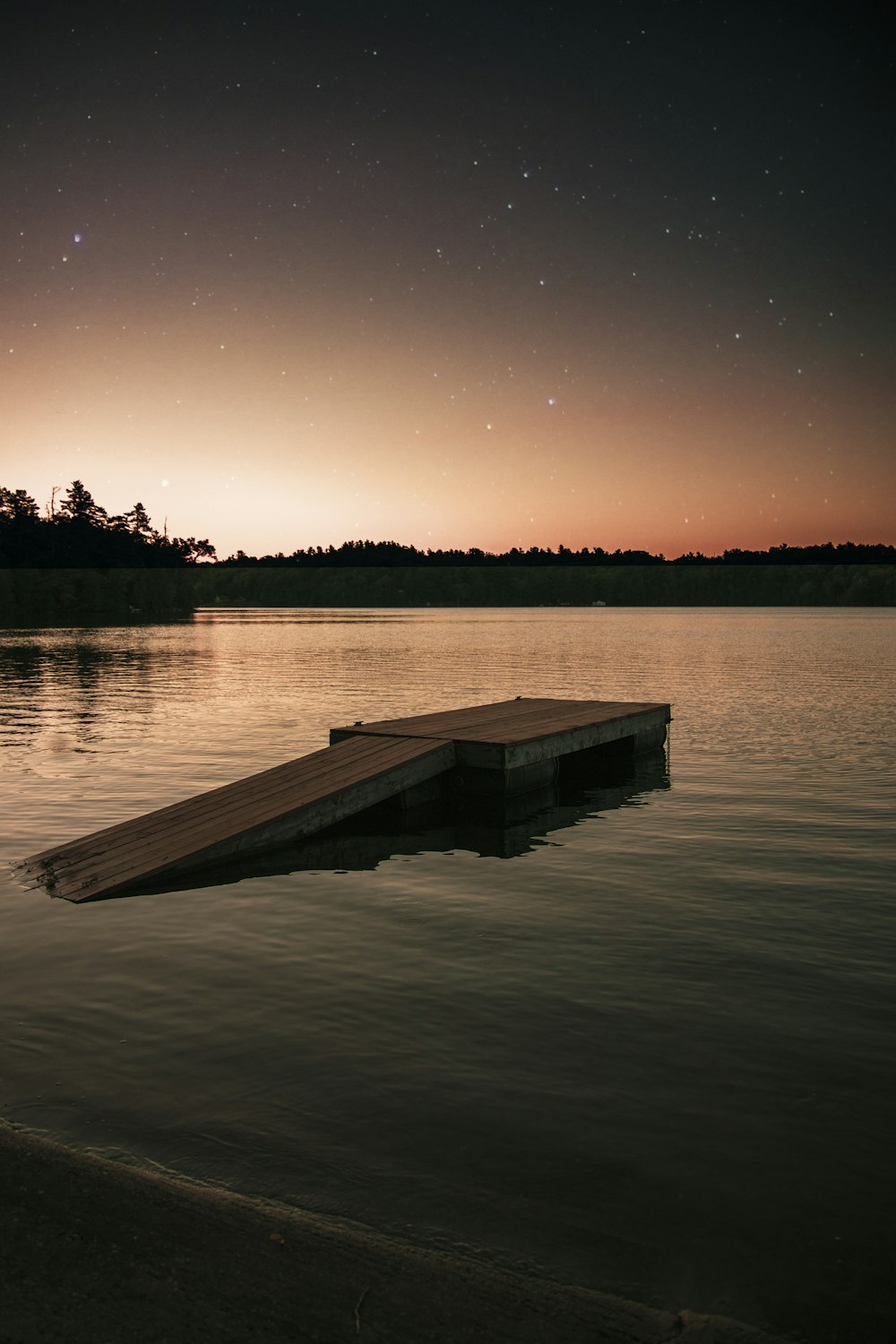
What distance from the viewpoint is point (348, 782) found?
37.4 ft

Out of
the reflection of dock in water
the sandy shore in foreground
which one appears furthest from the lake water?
the sandy shore in foreground

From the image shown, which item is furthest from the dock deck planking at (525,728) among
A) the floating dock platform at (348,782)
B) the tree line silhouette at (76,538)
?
the tree line silhouette at (76,538)

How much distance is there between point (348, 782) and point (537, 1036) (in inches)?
235

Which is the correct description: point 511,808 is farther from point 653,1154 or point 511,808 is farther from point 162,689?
point 162,689

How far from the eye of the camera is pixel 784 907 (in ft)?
27.5

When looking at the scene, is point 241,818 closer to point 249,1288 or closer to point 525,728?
point 525,728

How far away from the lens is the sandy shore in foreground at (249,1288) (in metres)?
3.00

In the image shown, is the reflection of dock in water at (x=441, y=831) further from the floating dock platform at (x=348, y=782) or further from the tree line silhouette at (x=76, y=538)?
the tree line silhouette at (x=76, y=538)

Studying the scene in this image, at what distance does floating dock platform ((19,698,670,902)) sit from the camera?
9422 millimetres

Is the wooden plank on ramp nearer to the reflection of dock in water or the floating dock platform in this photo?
the floating dock platform

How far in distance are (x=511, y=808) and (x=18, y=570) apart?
10828 centimetres

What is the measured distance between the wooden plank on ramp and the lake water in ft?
1.41

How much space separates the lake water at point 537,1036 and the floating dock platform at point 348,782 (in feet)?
1.50

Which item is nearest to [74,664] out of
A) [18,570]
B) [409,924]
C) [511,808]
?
[511,808]
